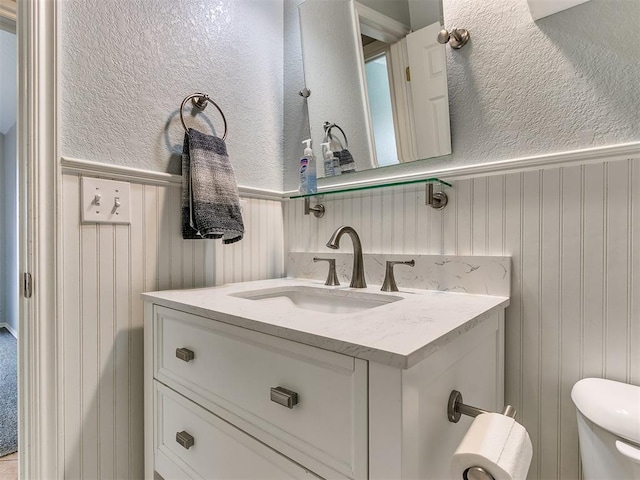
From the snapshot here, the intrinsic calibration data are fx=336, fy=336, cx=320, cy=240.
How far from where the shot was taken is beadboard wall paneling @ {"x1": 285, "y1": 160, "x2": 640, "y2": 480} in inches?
30.8

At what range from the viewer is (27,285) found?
0.87 m

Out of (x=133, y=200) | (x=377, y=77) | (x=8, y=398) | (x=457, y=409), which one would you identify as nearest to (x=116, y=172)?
(x=133, y=200)

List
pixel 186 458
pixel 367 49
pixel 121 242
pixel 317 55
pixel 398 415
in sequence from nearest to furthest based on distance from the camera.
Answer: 1. pixel 398 415
2. pixel 186 458
3. pixel 121 242
4. pixel 367 49
5. pixel 317 55

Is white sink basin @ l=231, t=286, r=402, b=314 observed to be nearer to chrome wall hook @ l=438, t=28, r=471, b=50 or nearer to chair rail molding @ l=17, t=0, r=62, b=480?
chair rail molding @ l=17, t=0, r=62, b=480

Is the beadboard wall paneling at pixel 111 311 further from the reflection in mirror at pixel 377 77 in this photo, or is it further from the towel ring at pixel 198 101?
the reflection in mirror at pixel 377 77

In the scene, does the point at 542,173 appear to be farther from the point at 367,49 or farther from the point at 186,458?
the point at 186,458

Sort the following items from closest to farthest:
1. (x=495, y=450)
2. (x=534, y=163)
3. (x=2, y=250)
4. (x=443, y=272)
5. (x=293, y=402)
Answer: (x=495, y=450) → (x=293, y=402) → (x=534, y=163) → (x=443, y=272) → (x=2, y=250)

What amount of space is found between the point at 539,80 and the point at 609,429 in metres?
0.83

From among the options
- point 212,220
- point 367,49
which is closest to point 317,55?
point 367,49

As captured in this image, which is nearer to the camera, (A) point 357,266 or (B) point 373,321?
(B) point 373,321

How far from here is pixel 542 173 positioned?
2.89ft

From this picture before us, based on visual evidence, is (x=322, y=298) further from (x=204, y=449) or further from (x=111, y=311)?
(x=111, y=311)

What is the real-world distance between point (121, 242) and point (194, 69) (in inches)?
25.5

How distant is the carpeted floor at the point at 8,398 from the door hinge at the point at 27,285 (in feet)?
3.67
